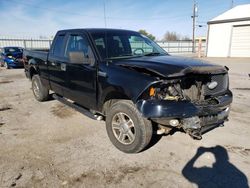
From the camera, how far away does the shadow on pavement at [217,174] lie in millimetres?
2857

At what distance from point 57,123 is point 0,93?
14.1 ft

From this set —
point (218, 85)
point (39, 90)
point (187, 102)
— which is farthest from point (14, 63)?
point (187, 102)

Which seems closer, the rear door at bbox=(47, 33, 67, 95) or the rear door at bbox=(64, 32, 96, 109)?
the rear door at bbox=(64, 32, 96, 109)

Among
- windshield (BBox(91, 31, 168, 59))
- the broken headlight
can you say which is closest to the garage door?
windshield (BBox(91, 31, 168, 59))

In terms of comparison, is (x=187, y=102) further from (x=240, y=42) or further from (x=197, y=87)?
(x=240, y=42)

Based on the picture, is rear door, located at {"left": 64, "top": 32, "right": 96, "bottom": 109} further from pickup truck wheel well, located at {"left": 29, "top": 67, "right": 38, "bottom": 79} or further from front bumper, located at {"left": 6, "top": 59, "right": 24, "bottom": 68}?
front bumper, located at {"left": 6, "top": 59, "right": 24, "bottom": 68}

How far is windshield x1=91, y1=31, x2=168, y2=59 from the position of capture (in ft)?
13.5

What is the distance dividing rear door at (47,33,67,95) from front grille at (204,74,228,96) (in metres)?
2.94

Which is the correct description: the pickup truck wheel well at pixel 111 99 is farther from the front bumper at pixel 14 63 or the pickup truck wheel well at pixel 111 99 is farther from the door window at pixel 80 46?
the front bumper at pixel 14 63

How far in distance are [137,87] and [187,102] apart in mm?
728

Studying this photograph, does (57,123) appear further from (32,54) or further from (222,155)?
(222,155)

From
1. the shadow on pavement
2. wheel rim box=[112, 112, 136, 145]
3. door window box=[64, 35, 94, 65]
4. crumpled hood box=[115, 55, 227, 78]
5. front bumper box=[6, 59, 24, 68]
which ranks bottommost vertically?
the shadow on pavement

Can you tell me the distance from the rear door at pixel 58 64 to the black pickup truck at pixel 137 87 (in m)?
0.05

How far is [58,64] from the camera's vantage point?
5.07 meters
